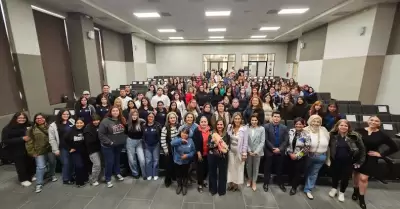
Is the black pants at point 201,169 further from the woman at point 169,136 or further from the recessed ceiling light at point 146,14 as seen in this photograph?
the recessed ceiling light at point 146,14

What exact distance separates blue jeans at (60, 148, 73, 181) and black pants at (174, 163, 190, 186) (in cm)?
192

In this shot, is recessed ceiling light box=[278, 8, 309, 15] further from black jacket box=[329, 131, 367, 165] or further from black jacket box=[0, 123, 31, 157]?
black jacket box=[0, 123, 31, 157]

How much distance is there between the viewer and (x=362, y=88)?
602 cm

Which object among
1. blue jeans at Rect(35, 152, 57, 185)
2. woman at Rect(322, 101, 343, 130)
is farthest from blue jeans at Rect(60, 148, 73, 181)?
woman at Rect(322, 101, 343, 130)

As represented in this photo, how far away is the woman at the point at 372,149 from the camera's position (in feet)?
8.55

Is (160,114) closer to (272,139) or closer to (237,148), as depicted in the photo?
(237,148)

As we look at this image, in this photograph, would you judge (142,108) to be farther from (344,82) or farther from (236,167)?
(344,82)

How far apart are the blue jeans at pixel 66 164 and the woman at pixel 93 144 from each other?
398mm

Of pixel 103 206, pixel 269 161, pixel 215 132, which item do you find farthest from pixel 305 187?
pixel 103 206

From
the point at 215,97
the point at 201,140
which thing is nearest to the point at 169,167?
the point at 201,140

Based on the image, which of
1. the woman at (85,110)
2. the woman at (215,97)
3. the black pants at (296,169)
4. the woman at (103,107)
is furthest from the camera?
the woman at (215,97)

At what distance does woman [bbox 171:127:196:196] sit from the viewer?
115 inches

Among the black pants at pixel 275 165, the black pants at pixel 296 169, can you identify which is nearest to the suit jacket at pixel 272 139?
the black pants at pixel 275 165

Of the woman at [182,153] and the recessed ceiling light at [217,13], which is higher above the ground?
the recessed ceiling light at [217,13]
